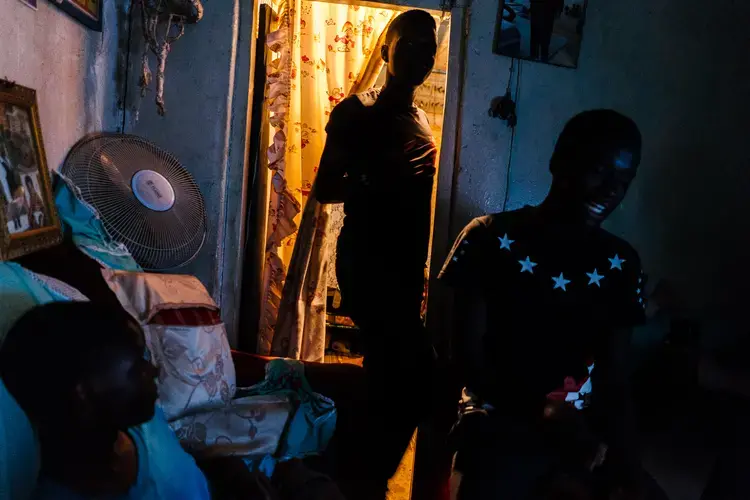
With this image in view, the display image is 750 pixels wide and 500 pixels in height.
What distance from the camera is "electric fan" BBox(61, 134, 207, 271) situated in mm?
1635

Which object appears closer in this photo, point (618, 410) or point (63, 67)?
point (618, 410)

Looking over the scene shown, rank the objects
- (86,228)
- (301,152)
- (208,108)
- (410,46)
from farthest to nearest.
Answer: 1. (301,152)
2. (208,108)
3. (410,46)
4. (86,228)

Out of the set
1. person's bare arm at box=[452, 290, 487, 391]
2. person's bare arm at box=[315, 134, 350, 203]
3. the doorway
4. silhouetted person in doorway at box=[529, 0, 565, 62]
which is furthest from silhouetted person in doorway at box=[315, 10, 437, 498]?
person's bare arm at box=[452, 290, 487, 391]

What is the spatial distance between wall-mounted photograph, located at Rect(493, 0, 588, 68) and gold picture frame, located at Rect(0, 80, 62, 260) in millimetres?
1643

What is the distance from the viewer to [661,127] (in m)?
2.15

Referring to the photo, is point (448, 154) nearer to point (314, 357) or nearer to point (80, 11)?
point (314, 357)

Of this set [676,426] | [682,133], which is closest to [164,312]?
[676,426]

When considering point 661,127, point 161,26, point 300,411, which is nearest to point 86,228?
point 300,411

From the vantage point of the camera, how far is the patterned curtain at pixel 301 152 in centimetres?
241

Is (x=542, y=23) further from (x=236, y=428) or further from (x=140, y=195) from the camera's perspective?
(x=236, y=428)

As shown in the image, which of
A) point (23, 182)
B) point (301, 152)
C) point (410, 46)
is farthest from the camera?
point (301, 152)

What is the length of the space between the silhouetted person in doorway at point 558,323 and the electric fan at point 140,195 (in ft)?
3.13

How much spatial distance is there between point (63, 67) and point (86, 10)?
0.23 m

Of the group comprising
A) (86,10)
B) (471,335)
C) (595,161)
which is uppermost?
(86,10)
